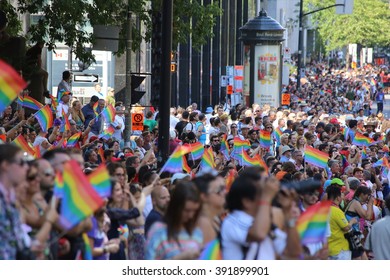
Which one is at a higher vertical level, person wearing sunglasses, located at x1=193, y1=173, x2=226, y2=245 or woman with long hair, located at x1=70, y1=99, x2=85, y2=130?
person wearing sunglasses, located at x1=193, y1=173, x2=226, y2=245

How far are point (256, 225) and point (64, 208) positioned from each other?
1.15 m

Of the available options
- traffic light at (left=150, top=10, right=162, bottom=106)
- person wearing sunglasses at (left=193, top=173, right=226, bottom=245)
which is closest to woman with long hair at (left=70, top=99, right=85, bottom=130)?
traffic light at (left=150, top=10, right=162, bottom=106)

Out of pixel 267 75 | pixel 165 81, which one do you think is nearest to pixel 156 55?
pixel 165 81

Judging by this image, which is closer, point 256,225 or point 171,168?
point 256,225

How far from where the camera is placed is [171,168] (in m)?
13.4

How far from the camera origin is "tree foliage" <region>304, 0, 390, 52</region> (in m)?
101

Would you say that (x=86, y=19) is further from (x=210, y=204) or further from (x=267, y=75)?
(x=267, y=75)

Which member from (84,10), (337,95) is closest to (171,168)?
(84,10)

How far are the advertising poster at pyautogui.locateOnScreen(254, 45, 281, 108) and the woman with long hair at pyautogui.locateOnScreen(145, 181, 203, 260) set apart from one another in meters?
35.1

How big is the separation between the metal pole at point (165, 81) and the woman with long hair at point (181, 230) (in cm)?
898

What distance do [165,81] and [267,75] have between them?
26.4m

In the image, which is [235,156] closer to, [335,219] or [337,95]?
[335,219]

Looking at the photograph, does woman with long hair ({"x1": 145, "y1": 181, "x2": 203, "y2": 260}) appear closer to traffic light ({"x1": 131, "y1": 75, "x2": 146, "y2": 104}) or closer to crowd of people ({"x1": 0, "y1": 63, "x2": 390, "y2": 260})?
crowd of people ({"x1": 0, "y1": 63, "x2": 390, "y2": 260})

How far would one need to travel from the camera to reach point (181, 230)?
8633mm
